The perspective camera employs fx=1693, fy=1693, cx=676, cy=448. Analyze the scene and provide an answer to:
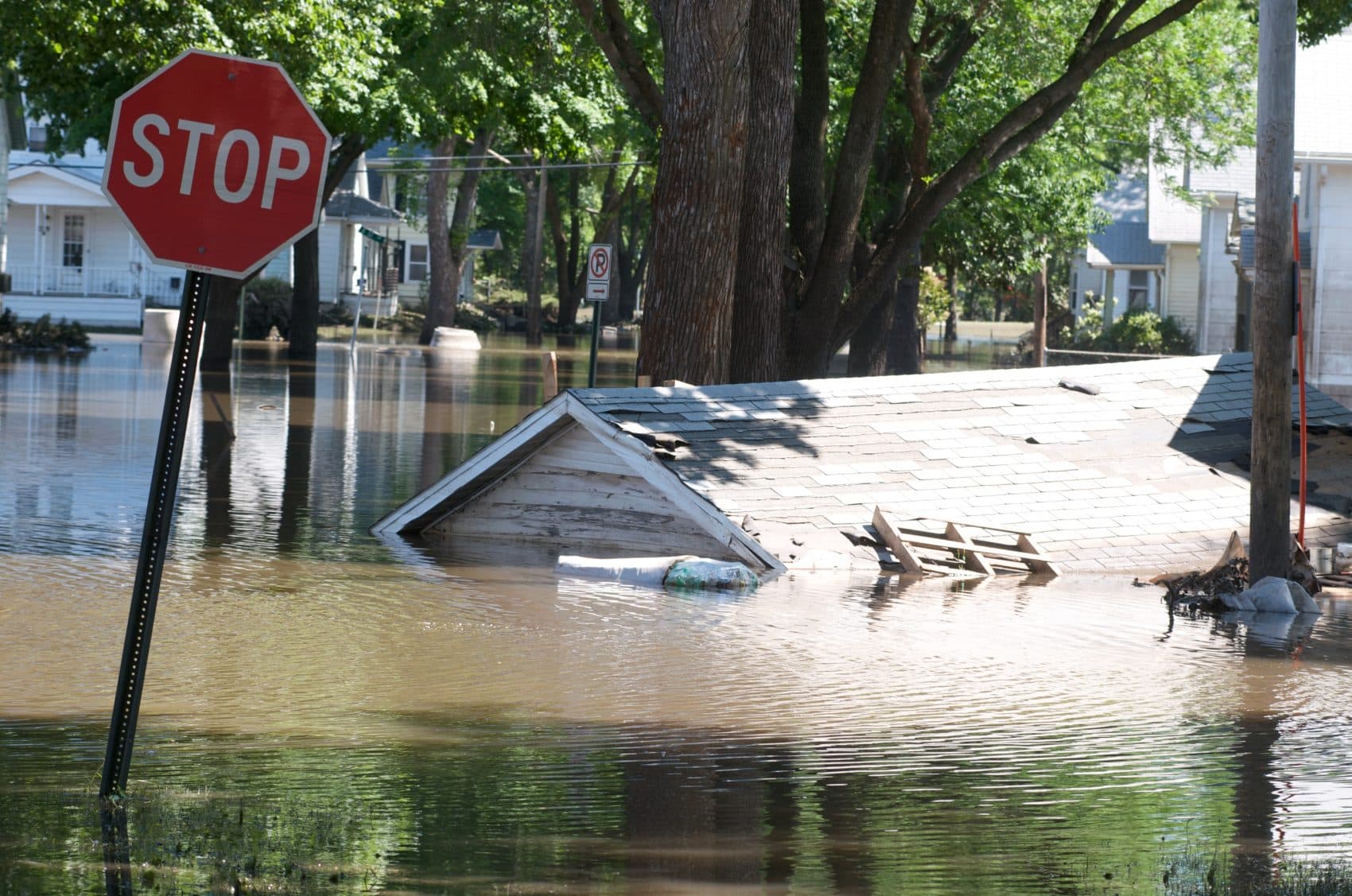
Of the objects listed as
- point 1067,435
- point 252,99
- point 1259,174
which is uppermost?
point 1259,174

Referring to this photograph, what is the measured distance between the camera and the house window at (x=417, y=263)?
249ft

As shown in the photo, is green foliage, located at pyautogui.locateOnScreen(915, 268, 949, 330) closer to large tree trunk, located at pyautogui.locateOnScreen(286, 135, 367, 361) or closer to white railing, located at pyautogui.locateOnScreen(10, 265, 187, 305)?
large tree trunk, located at pyautogui.locateOnScreen(286, 135, 367, 361)

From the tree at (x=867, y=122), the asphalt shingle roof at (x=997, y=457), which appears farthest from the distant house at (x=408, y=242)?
the asphalt shingle roof at (x=997, y=457)

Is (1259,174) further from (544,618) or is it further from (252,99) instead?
(252,99)

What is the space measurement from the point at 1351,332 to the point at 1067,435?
1587 centimetres

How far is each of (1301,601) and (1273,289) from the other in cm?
210

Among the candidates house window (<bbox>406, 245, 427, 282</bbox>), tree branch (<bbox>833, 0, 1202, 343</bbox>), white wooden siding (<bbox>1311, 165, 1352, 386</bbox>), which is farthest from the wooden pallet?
house window (<bbox>406, 245, 427, 282</bbox>)

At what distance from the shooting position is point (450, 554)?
1294 centimetres

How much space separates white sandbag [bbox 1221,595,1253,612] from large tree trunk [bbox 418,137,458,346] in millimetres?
38857

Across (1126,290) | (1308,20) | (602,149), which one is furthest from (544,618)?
(1126,290)

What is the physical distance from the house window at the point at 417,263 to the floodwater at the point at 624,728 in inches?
2468

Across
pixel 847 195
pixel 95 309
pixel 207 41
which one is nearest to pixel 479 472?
pixel 847 195

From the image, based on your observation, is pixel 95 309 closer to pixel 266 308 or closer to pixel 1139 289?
pixel 266 308

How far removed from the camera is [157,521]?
18.0ft
